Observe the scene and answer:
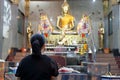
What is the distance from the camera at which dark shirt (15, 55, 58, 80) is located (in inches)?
90.0

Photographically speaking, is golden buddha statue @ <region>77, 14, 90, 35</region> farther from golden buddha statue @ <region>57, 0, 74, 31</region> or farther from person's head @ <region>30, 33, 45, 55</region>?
person's head @ <region>30, 33, 45, 55</region>

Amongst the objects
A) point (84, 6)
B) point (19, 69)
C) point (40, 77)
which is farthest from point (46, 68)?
point (84, 6)

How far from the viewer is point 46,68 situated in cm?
230

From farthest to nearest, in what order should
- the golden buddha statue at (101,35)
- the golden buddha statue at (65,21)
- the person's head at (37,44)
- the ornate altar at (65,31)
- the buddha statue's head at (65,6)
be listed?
the golden buddha statue at (65,21)
the buddha statue's head at (65,6)
the golden buddha statue at (101,35)
the ornate altar at (65,31)
the person's head at (37,44)

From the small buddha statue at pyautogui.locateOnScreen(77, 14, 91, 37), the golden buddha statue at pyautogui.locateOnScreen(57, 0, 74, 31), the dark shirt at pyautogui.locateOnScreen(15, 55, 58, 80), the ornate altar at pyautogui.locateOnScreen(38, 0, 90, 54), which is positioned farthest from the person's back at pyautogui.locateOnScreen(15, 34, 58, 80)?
the golden buddha statue at pyautogui.locateOnScreen(57, 0, 74, 31)

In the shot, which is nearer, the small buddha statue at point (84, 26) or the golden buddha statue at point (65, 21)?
the small buddha statue at point (84, 26)

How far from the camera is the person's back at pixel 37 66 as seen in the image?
2283 millimetres

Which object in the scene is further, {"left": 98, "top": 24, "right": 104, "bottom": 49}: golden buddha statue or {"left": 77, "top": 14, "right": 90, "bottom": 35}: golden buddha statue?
{"left": 98, "top": 24, "right": 104, "bottom": 49}: golden buddha statue

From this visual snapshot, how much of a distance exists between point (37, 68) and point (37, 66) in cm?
2

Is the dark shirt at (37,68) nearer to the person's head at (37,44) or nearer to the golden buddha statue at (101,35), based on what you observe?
the person's head at (37,44)

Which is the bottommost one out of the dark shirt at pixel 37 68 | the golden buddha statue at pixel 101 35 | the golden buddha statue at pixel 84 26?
the dark shirt at pixel 37 68

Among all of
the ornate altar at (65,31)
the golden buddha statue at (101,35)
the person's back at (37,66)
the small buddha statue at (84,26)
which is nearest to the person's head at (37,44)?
the person's back at (37,66)

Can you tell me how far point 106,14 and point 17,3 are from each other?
20.3 feet

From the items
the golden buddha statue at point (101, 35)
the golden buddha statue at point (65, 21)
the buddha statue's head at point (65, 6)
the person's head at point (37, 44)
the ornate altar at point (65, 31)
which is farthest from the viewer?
the golden buddha statue at point (65, 21)
